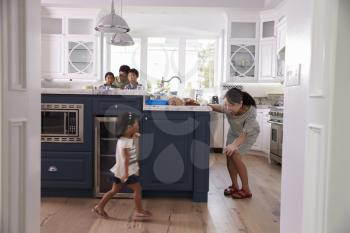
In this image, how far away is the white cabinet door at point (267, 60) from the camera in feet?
19.6

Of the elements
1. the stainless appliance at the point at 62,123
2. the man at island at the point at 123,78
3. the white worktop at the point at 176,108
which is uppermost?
the man at island at the point at 123,78

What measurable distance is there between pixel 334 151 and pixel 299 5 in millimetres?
871

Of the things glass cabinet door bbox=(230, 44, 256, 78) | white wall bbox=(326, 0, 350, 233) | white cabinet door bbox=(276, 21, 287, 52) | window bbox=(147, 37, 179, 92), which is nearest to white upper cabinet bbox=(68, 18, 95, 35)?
window bbox=(147, 37, 179, 92)

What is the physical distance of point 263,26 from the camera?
6.12m

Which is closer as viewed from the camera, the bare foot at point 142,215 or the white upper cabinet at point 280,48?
the bare foot at point 142,215

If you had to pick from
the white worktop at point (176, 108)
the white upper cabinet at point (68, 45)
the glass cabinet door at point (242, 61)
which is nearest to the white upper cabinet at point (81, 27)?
the white upper cabinet at point (68, 45)

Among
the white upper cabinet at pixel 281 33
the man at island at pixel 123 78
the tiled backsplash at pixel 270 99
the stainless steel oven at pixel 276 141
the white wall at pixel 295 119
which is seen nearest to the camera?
the white wall at pixel 295 119

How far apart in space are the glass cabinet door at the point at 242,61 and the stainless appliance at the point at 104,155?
364 cm

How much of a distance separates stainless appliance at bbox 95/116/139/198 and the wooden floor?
0.37 ft

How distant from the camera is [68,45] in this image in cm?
621

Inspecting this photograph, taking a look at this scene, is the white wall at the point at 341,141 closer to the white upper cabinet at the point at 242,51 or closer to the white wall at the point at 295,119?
the white wall at the point at 295,119

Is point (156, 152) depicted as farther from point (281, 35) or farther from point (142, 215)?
point (281, 35)

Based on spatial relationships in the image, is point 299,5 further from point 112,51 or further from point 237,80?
point 112,51

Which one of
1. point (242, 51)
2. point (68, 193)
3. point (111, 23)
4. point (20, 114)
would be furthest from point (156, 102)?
point (242, 51)
